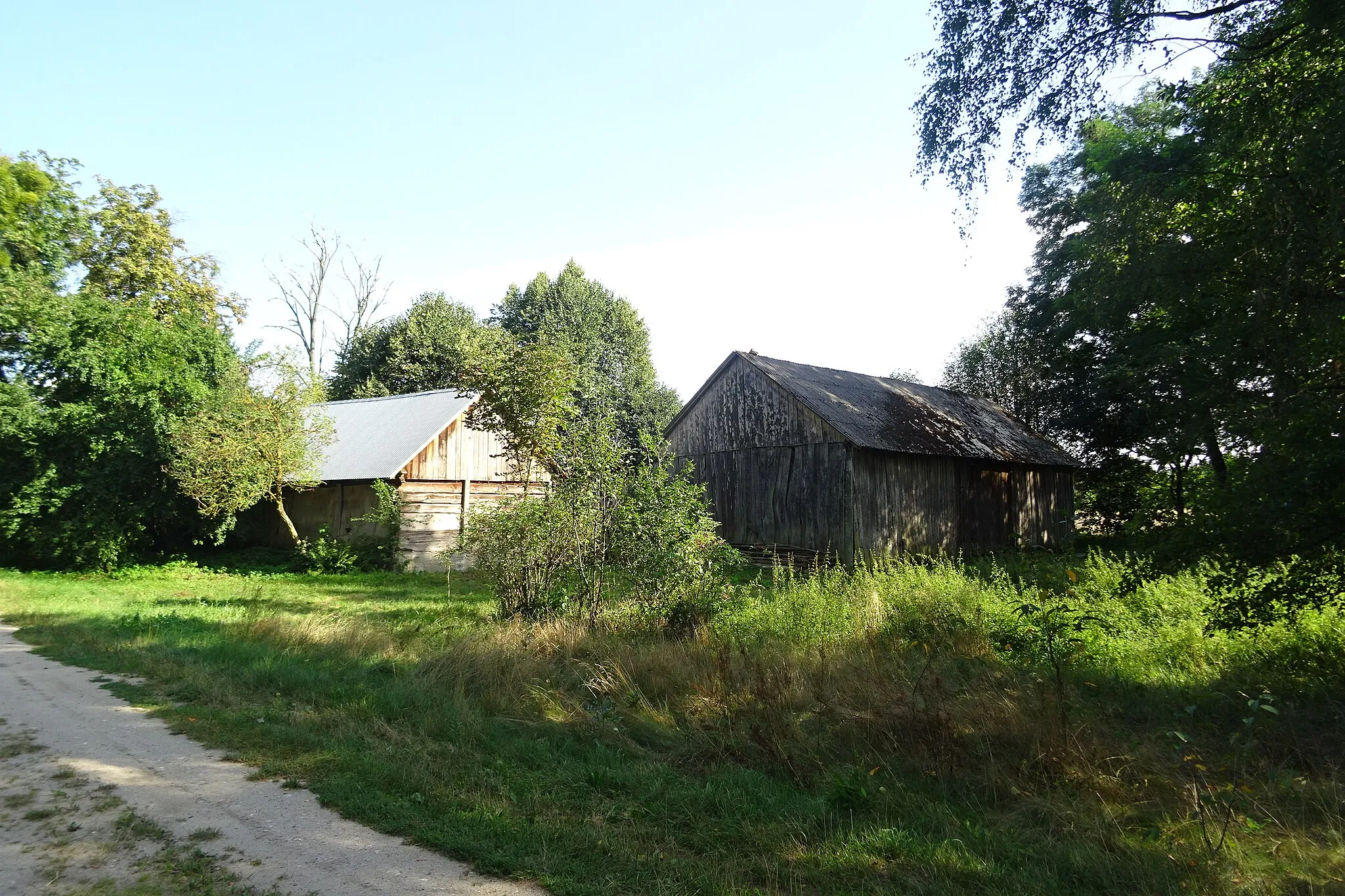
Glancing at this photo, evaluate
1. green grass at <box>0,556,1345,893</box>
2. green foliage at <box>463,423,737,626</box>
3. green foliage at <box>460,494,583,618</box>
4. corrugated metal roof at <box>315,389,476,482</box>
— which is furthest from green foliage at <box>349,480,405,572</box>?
green foliage at <box>460,494,583,618</box>

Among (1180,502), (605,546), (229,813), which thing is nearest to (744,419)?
(605,546)

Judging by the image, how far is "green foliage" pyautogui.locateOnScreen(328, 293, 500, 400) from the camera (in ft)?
134

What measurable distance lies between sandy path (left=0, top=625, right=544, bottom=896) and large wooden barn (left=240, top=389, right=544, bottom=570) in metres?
15.3

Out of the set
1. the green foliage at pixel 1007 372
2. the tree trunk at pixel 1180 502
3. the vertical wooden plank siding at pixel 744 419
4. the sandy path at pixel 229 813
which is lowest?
the sandy path at pixel 229 813

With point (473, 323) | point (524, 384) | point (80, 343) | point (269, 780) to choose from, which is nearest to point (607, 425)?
point (524, 384)

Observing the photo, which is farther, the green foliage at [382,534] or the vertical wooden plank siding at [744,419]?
the green foliage at [382,534]

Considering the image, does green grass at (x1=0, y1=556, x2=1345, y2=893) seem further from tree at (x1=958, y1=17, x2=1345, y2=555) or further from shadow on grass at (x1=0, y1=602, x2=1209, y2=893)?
tree at (x1=958, y1=17, x2=1345, y2=555)

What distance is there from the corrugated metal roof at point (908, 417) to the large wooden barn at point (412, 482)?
8.62 meters

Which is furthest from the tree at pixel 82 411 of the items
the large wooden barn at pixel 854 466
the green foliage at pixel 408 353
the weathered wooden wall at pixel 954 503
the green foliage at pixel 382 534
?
the weathered wooden wall at pixel 954 503

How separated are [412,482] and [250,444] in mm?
4376

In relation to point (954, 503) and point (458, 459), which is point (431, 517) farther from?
point (954, 503)

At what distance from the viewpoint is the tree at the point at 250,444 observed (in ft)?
68.4

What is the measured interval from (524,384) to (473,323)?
3313 centimetres

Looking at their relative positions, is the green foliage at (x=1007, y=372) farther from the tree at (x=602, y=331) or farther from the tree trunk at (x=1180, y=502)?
the tree trunk at (x=1180, y=502)
